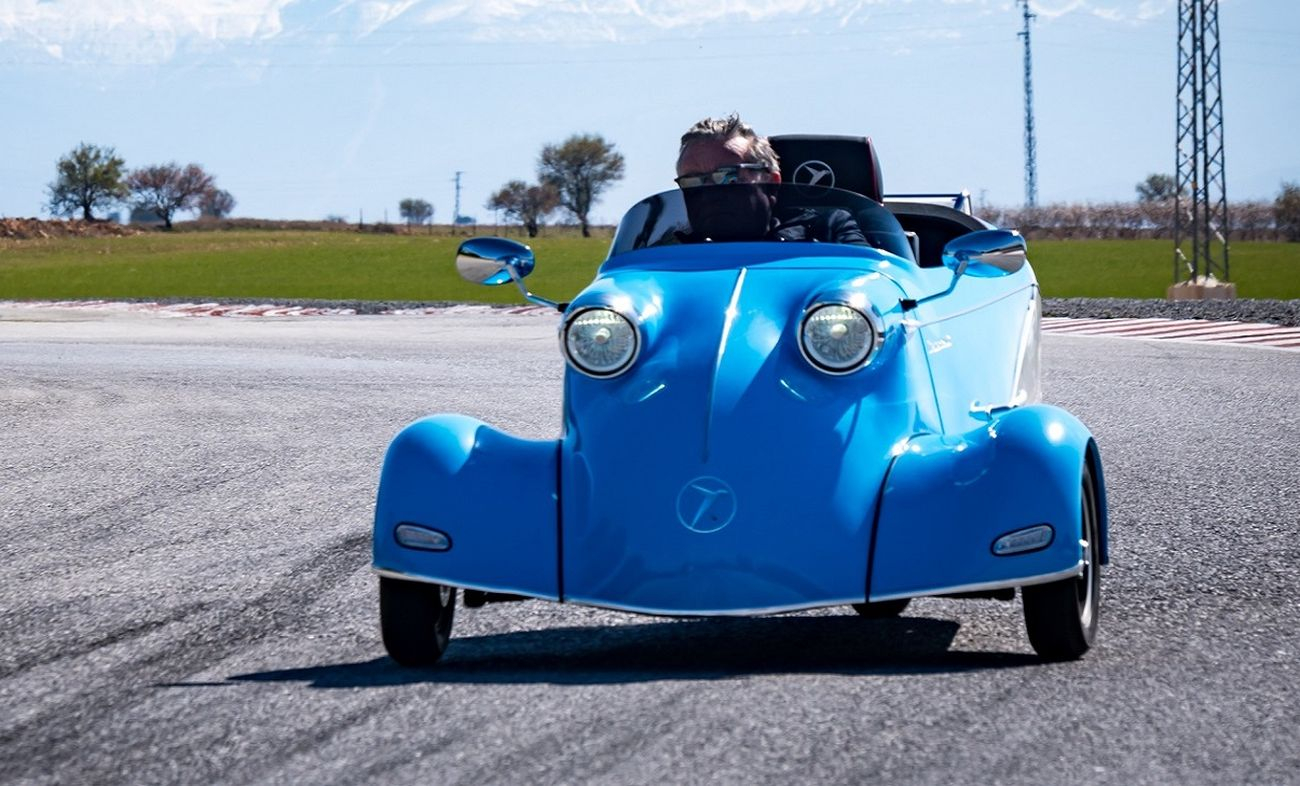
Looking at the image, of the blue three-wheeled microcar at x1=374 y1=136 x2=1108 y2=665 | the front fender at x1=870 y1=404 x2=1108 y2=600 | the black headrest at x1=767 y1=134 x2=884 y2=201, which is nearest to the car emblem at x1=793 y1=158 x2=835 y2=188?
the black headrest at x1=767 y1=134 x2=884 y2=201

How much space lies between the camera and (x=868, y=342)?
4.92m

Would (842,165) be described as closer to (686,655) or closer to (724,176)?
(724,176)

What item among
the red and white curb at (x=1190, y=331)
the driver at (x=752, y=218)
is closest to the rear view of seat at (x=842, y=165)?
the driver at (x=752, y=218)

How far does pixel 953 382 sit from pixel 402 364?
1329cm

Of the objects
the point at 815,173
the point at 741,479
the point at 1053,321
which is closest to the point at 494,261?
the point at 741,479

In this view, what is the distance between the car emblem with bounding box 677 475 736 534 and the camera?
4594 millimetres

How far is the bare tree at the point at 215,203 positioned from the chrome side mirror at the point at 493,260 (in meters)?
138

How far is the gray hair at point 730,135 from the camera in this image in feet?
20.4

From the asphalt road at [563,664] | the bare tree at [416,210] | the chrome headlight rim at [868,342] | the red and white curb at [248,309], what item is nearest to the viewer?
the asphalt road at [563,664]

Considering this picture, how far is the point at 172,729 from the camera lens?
400 centimetres

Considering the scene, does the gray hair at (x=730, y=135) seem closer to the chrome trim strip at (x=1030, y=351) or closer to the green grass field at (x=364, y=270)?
the chrome trim strip at (x=1030, y=351)

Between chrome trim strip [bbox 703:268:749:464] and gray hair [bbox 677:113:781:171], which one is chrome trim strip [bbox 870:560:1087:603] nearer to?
chrome trim strip [bbox 703:268:749:464]

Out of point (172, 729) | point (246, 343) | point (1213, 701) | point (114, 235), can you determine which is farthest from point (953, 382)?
point (114, 235)

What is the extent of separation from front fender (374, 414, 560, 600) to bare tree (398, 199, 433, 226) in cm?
17673
